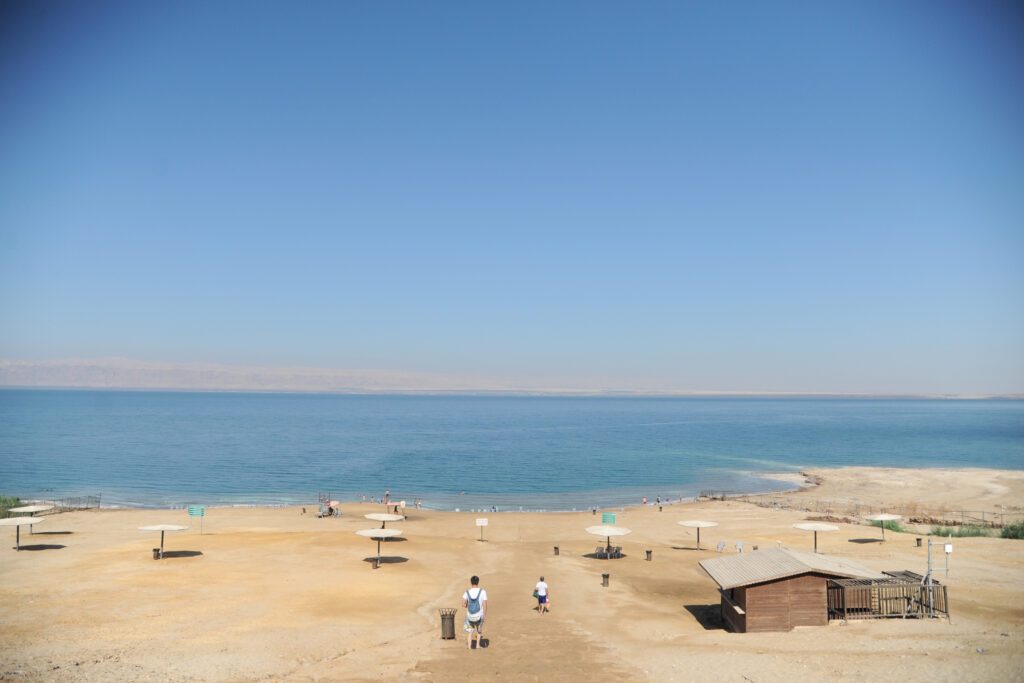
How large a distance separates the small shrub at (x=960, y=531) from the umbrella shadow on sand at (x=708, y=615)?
22.3 m

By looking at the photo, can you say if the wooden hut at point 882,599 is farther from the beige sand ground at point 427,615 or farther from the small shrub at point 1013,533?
the small shrub at point 1013,533

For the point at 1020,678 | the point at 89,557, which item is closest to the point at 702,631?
the point at 1020,678

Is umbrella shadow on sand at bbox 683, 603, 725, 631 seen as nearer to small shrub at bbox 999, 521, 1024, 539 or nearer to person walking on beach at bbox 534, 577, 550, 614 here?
person walking on beach at bbox 534, 577, 550, 614

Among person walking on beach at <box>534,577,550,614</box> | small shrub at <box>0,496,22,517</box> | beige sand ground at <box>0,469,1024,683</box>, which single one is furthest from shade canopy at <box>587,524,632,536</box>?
small shrub at <box>0,496,22,517</box>

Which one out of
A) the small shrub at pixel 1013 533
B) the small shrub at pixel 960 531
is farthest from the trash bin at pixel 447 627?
the small shrub at pixel 1013 533

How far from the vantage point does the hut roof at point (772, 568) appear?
21.9 m

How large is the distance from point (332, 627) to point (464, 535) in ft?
72.6

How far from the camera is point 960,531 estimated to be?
42.2 meters

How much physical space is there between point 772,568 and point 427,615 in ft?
39.8

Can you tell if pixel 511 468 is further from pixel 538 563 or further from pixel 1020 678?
pixel 1020 678

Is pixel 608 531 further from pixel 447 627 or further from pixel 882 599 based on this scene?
pixel 447 627

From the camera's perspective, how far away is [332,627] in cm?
2303

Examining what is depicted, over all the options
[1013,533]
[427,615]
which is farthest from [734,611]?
[1013,533]

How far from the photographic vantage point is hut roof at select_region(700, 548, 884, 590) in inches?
861
